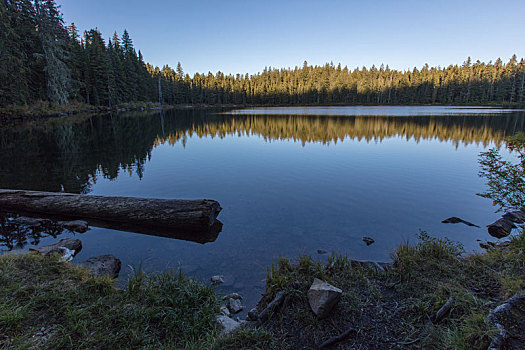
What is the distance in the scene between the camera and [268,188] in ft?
39.7

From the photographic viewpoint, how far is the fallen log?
310 inches

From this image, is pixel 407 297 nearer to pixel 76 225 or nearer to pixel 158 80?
pixel 76 225

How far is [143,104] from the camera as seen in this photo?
267ft

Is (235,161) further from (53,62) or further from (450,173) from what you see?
(53,62)

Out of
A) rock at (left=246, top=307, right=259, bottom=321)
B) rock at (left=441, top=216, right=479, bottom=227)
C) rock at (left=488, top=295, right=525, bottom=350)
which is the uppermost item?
rock at (left=488, top=295, right=525, bottom=350)

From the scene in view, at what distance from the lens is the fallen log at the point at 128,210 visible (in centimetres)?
788

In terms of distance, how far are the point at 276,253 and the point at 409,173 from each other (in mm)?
10783

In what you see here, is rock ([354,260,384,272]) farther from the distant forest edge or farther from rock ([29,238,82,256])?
the distant forest edge

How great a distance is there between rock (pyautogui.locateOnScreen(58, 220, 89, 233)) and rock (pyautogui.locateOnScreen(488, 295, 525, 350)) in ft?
31.3

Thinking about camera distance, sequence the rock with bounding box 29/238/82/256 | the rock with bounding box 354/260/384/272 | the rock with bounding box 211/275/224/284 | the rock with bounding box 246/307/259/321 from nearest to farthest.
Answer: the rock with bounding box 246/307/259/321 → the rock with bounding box 354/260/384/272 → the rock with bounding box 211/275/224/284 → the rock with bounding box 29/238/82/256

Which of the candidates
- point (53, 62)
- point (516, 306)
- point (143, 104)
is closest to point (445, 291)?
point (516, 306)

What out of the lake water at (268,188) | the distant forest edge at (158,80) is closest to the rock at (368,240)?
the lake water at (268,188)

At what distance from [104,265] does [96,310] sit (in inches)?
89.4

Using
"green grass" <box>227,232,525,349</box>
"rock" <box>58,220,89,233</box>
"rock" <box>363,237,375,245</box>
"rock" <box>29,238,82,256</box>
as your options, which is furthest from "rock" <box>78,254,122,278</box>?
"rock" <box>363,237,375,245</box>
